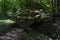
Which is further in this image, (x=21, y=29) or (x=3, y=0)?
(x=3, y=0)

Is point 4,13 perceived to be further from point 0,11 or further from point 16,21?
point 16,21

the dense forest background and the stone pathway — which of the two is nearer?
the stone pathway

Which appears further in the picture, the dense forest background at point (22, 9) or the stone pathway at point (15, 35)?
the dense forest background at point (22, 9)

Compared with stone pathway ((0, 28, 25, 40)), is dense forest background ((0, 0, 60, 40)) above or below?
above

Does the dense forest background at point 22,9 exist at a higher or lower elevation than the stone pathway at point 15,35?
higher

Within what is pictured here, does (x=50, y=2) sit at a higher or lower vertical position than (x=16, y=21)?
A: higher

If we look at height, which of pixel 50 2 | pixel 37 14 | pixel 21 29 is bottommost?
pixel 21 29

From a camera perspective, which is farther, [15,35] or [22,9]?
[22,9]

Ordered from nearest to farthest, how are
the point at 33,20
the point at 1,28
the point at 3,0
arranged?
the point at 1,28
the point at 33,20
the point at 3,0

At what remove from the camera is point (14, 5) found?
13.2ft

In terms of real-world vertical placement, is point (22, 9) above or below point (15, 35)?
above

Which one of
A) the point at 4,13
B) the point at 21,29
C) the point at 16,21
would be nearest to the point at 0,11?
the point at 4,13

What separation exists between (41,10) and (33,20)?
0.36 meters

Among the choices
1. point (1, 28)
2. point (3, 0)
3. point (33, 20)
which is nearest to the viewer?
point (1, 28)
